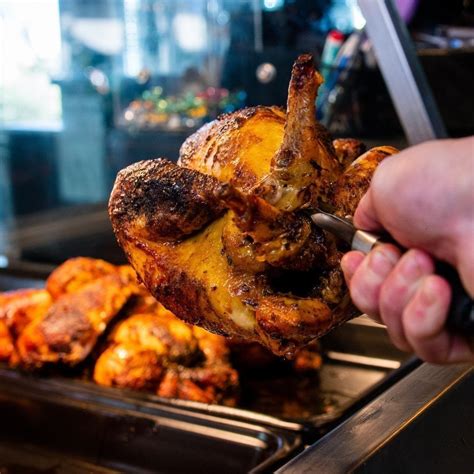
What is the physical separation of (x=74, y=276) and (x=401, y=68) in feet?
3.42

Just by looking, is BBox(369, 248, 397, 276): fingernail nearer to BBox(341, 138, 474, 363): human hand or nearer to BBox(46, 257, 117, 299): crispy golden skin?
BBox(341, 138, 474, 363): human hand

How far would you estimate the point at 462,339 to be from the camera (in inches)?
28.1

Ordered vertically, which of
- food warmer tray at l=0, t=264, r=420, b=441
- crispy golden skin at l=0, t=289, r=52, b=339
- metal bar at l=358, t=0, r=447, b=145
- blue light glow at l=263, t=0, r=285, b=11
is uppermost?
blue light glow at l=263, t=0, r=285, b=11

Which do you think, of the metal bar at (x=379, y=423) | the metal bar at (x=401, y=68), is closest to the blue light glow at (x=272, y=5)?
the metal bar at (x=401, y=68)

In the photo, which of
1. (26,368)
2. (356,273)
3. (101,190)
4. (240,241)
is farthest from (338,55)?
(101,190)

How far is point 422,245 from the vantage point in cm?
70

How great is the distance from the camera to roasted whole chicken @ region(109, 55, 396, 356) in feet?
3.21

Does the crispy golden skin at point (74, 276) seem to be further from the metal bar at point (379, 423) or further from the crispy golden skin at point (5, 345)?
the metal bar at point (379, 423)

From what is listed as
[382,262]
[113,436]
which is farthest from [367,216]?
[113,436]

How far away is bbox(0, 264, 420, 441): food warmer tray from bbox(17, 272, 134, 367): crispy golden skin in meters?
0.05

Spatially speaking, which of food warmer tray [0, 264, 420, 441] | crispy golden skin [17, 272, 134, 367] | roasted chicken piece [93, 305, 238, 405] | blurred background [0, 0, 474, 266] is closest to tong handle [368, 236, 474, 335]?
food warmer tray [0, 264, 420, 441]

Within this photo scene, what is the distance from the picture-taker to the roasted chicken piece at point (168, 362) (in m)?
1.77

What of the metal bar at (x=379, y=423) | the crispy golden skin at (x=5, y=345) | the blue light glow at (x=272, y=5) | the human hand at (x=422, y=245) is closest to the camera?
Answer: the human hand at (x=422, y=245)

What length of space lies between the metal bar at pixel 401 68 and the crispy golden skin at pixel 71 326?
843 mm
